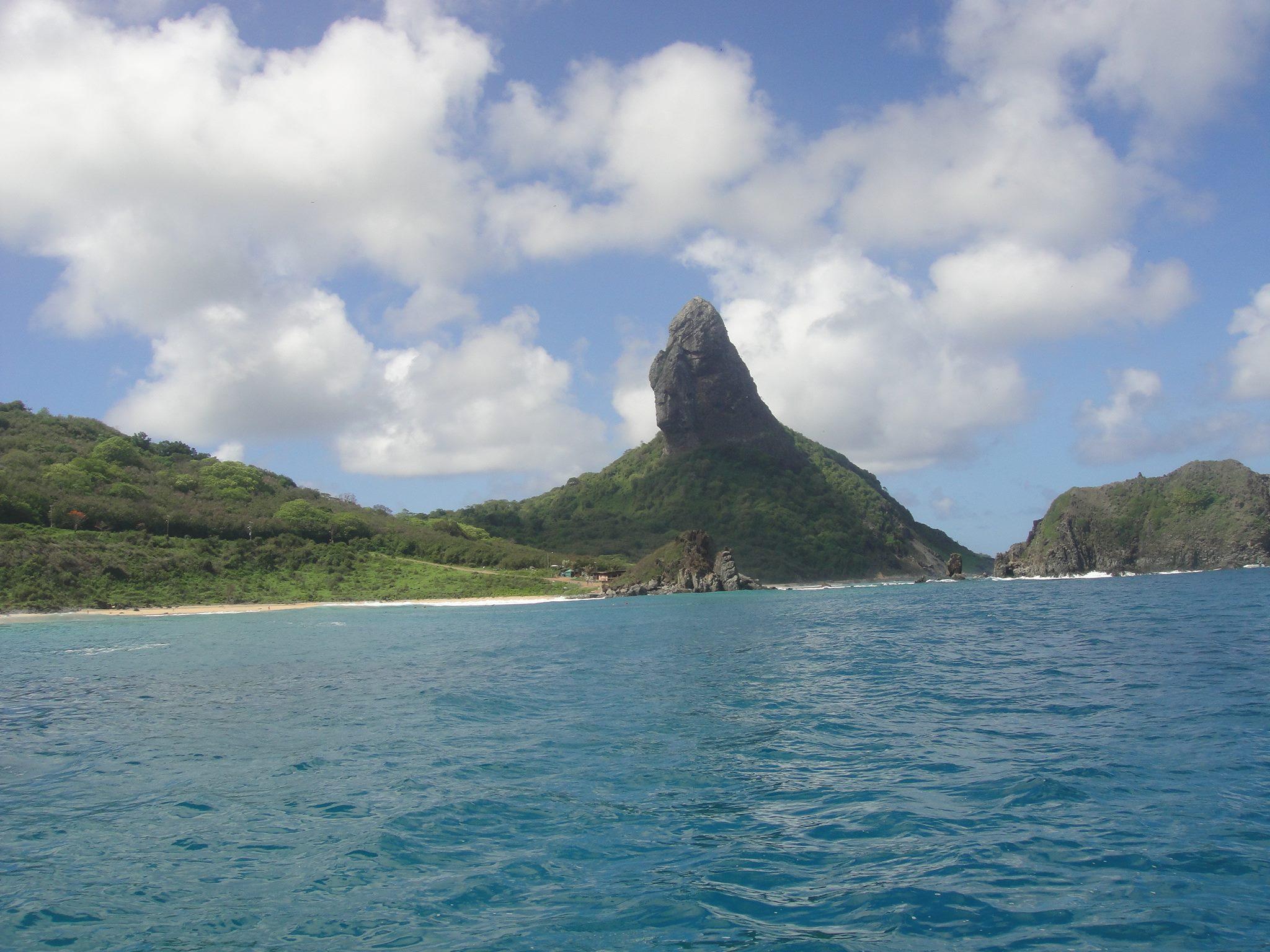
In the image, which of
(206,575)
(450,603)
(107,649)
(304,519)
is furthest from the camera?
(304,519)

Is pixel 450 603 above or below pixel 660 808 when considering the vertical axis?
below

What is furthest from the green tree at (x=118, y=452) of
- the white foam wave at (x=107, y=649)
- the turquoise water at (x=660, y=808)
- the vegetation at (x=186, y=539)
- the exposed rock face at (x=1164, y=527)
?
the exposed rock face at (x=1164, y=527)

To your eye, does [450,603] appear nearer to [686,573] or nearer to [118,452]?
[686,573]

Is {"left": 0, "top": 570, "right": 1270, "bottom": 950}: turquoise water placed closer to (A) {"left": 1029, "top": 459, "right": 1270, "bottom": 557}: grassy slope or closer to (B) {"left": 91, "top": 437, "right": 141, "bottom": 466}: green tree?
(B) {"left": 91, "top": 437, "right": 141, "bottom": 466}: green tree

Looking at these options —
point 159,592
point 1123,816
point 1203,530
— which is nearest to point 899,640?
point 1123,816

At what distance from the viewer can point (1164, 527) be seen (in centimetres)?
13912

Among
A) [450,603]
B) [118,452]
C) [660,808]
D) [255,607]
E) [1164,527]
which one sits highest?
[118,452]

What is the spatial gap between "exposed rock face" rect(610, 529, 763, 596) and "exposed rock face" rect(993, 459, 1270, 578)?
57.5 m

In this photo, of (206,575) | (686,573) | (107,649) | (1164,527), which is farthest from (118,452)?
(1164,527)

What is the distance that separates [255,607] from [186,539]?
850 inches

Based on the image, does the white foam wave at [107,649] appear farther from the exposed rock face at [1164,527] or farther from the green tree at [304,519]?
the exposed rock face at [1164,527]

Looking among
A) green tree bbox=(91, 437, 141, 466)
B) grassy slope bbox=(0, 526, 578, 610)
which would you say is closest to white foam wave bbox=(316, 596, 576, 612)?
grassy slope bbox=(0, 526, 578, 610)

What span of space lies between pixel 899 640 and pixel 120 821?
101 ft

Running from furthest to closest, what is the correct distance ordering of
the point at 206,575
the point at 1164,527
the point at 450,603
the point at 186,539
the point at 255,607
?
the point at 1164,527
the point at 186,539
the point at 450,603
the point at 206,575
the point at 255,607
